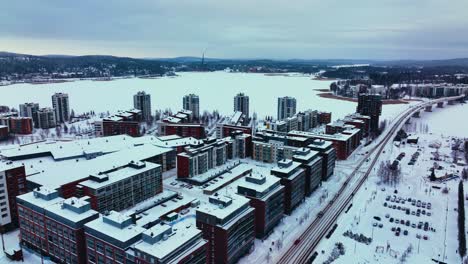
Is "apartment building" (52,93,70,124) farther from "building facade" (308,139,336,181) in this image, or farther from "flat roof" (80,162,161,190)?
"building facade" (308,139,336,181)

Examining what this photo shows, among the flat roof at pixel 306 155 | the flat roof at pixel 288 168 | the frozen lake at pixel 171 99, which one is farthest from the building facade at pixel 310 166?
the frozen lake at pixel 171 99

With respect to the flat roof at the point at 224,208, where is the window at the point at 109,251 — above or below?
below

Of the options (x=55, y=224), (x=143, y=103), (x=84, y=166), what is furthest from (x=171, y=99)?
(x=55, y=224)

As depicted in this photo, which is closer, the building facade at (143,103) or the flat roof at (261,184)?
the flat roof at (261,184)

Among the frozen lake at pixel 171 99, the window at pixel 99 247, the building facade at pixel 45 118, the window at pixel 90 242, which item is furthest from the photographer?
the frozen lake at pixel 171 99

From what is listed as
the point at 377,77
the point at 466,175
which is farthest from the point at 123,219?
the point at 377,77

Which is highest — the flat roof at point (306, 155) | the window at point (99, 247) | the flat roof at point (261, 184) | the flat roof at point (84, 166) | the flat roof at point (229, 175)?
the flat roof at point (306, 155)

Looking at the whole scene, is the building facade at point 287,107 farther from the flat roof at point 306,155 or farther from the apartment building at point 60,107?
the apartment building at point 60,107
